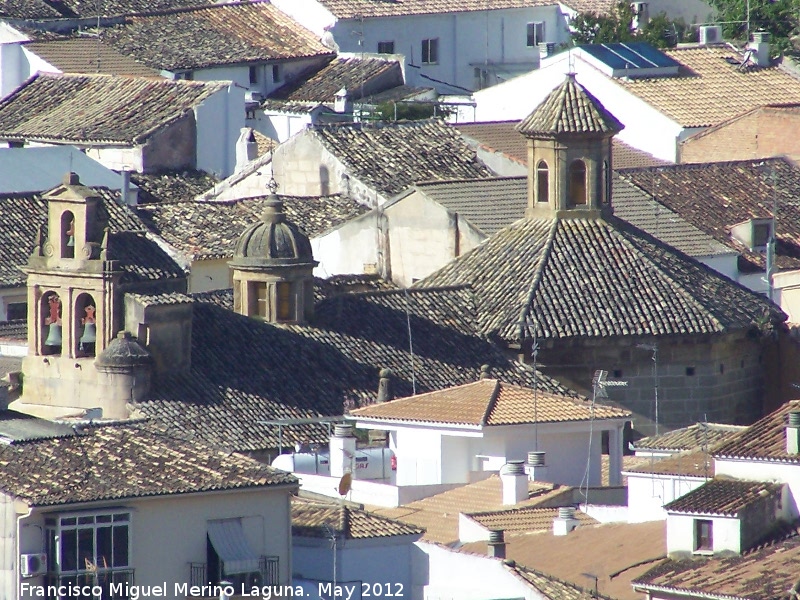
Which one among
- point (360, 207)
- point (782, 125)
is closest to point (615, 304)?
point (360, 207)

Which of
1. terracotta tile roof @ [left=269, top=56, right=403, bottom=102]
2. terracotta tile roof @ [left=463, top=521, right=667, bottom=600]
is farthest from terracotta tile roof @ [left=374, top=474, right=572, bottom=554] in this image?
terracotta tile roof @ [left=269, top=56, right=403, bottom=102]

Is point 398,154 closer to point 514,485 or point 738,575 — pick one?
point 514,485

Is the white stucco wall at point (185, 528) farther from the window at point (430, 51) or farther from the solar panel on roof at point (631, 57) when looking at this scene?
the window at point (430, 51)

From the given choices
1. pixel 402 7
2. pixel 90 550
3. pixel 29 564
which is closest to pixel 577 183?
pixel 90 550

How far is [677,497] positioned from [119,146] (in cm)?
3300

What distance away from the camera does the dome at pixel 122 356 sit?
156 ft

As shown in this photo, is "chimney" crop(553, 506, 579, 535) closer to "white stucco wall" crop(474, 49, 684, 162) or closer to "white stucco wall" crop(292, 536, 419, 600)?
"white stucco wall" crop(292, 536, 419, 600)

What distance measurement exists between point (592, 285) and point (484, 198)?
6025mm

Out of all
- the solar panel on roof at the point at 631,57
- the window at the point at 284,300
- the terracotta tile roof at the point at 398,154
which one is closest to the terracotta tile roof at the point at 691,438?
the window at the point at 284,300

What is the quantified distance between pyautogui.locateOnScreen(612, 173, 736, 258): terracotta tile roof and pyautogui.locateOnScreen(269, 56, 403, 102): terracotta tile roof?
1647cm

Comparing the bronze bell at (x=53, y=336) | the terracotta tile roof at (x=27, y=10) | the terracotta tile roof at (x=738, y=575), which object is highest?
the terracotta tile roof at (x=27, y=10)

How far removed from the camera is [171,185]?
69500 mm

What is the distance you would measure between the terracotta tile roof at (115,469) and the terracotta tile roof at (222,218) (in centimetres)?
2445

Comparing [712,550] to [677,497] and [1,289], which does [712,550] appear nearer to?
[677,497]
